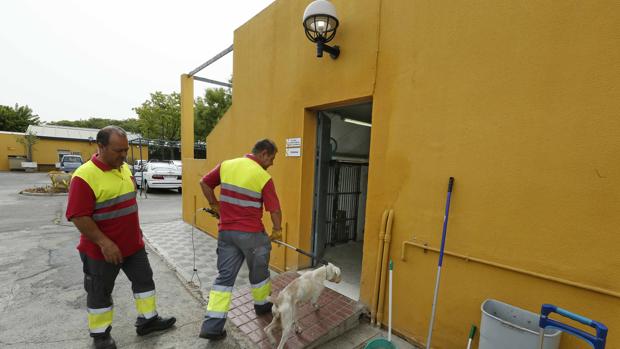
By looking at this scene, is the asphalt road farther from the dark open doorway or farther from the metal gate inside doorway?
the metal gate inside doorway

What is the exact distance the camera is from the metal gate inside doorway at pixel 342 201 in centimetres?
528

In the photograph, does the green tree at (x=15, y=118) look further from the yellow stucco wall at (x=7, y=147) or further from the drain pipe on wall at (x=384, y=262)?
the drain pipe on wall at (x=384, y=262)

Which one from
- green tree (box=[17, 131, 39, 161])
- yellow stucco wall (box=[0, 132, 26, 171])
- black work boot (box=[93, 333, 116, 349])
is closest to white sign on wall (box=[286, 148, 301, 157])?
black work boot (box=[93, 333, 116, 349])

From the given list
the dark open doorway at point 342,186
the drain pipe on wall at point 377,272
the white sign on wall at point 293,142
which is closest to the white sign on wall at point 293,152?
the white sign on wall at point 293,142

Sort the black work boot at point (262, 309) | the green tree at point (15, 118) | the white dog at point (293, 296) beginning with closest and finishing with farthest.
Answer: the white dog at point (293, 296) < the black work boot at point (262, 309) < the green tree at point (15, 118)

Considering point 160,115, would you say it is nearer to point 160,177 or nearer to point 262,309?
point 160,177

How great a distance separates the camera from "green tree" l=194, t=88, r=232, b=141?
20.5 metres

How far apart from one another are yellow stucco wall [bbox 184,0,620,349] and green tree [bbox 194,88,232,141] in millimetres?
19069

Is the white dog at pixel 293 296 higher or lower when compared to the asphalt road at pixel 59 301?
higher

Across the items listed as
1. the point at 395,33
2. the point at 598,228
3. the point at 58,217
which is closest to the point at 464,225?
the point at 598,228

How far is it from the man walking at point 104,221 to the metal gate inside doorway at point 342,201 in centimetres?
339

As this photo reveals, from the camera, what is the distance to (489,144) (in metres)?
2.15

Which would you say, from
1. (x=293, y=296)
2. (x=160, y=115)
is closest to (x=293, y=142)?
(x=293, y=296)

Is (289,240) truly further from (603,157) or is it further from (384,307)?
(603,157)
